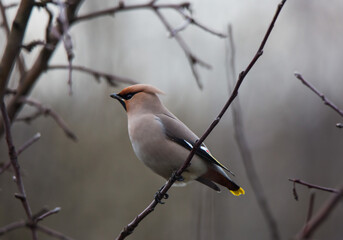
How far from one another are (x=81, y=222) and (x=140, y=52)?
4.19 meters

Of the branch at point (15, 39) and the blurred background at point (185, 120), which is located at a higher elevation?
the branch at point (15, 39)

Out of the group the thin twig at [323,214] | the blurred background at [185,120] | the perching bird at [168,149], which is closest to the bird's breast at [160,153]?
the perching bird at [168,149]

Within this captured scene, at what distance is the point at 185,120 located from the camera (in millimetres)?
11398

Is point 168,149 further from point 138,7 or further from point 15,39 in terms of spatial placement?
point 15,39

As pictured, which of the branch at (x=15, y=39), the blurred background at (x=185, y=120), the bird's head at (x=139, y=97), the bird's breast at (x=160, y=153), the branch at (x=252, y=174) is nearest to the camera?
the branch at (x=252, y=174)

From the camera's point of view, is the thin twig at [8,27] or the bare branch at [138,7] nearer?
the thin twig at [8,27]

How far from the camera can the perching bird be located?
351cm

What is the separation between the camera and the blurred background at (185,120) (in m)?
8.83

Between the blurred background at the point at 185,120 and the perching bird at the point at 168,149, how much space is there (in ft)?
14.3

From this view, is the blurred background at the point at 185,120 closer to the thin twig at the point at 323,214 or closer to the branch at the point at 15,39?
the branch at the point at 15,39

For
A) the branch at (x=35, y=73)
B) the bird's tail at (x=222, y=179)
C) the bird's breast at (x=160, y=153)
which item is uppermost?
the branch at (x=35, y=73)

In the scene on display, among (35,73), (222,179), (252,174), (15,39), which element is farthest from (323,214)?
(222,179)

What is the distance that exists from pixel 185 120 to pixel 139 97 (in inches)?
289

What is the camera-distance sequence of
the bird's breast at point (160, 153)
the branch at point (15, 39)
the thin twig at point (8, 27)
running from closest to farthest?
1. the branch at point (15, 39)
2. the thin twig at point (8, 27)
3. the bird's breast at point (160, 153)
